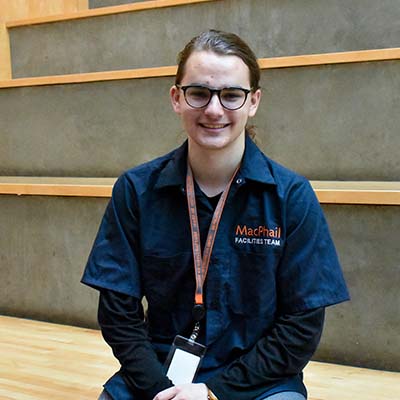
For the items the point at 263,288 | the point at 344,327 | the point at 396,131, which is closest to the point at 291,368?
the point at 263,288

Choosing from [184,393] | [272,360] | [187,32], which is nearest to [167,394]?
[184,393]

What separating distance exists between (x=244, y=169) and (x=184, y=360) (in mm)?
279

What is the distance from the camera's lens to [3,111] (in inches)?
77.7

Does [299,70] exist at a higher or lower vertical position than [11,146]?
higher

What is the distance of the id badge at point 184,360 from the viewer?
91cm

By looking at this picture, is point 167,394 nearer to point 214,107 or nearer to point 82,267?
point 214,107

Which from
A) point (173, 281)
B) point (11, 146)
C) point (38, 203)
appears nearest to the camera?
point (173, 281)

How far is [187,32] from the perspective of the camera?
192 centimetres

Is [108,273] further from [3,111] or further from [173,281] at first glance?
[3,111]

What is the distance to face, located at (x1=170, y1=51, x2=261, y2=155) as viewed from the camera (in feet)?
2.90

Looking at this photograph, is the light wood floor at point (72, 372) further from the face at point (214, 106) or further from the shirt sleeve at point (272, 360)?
the face at point (214, 106)

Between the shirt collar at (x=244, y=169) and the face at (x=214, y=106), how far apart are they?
0.05 metres

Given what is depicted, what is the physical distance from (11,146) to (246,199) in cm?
121

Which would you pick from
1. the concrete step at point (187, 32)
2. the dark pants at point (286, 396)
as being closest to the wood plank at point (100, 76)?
the concrete step at point (187, 32)
